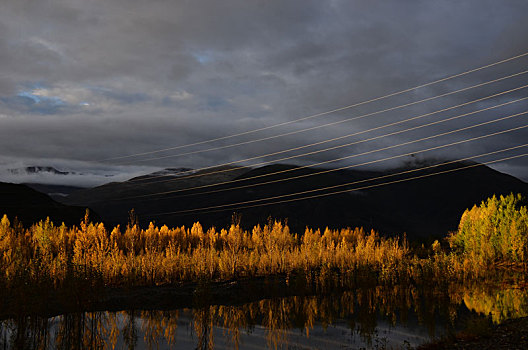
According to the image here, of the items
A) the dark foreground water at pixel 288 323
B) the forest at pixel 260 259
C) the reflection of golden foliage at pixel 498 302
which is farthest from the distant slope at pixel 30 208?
the reflection of golden foliage at pixel 498 302

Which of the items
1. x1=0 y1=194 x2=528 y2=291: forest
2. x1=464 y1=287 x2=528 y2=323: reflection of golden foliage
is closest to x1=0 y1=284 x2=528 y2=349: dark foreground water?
x1=464 y1=287 x2=528 y2=323: reflection of golden foliage

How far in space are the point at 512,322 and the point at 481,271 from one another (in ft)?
39.0

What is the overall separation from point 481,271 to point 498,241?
17.6ft

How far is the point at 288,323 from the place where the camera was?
12.4m

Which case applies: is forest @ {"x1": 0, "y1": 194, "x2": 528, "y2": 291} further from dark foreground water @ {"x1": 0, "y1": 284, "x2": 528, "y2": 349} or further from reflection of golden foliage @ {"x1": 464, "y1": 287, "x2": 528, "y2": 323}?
reflection of golden foliage @ {"x1": 464, "y1": 287, "x2": 528, "y2": 323}

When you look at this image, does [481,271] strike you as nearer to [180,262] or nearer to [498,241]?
[498,241]

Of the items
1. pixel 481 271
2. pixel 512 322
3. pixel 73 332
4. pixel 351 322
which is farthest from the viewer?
pixel 481 271

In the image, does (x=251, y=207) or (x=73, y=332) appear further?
(x=251, y=207)

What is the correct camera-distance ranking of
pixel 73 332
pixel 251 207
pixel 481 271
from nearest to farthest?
1. pixel 73 332
2. pixel 481 271
3. pixel 251 207

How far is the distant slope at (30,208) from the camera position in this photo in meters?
57.3

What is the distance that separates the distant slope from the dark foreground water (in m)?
48.5

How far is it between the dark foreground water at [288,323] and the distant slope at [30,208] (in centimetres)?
4853

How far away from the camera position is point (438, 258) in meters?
23.0

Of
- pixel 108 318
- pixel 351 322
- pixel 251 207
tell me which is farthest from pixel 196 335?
pixel 251 207
